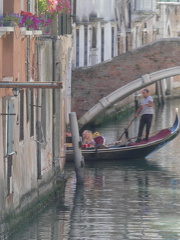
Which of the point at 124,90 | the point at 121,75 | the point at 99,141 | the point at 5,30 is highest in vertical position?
the point at 5,30

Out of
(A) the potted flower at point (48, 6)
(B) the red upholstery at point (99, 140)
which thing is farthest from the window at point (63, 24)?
(B) the red upholstery at point (99, 140)

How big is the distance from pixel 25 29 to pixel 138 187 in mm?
4915

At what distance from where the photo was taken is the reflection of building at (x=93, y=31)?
2547 cm

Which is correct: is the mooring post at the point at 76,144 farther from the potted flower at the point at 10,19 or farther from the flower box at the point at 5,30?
the flower box at the point at 5,30

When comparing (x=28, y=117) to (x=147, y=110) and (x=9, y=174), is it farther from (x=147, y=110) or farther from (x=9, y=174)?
(x=147, y=110)

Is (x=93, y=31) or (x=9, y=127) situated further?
(x=93, y=31)

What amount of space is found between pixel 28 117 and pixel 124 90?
34.2ft

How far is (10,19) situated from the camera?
10.5 meters

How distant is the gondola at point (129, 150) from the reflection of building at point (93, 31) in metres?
6.64

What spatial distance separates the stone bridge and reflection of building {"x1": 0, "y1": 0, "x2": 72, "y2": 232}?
7114mm

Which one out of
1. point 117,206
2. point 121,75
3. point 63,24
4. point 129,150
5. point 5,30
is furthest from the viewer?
point 121,75

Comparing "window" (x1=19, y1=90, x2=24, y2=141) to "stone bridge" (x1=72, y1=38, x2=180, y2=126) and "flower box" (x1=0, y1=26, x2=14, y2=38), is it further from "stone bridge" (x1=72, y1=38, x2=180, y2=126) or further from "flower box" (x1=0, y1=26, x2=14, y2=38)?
"stone bridge" (x1=72, y1=38, x2=180, y2=126)

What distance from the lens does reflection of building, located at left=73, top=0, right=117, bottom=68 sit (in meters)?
25.5

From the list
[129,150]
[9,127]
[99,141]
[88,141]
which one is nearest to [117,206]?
[9,127]
